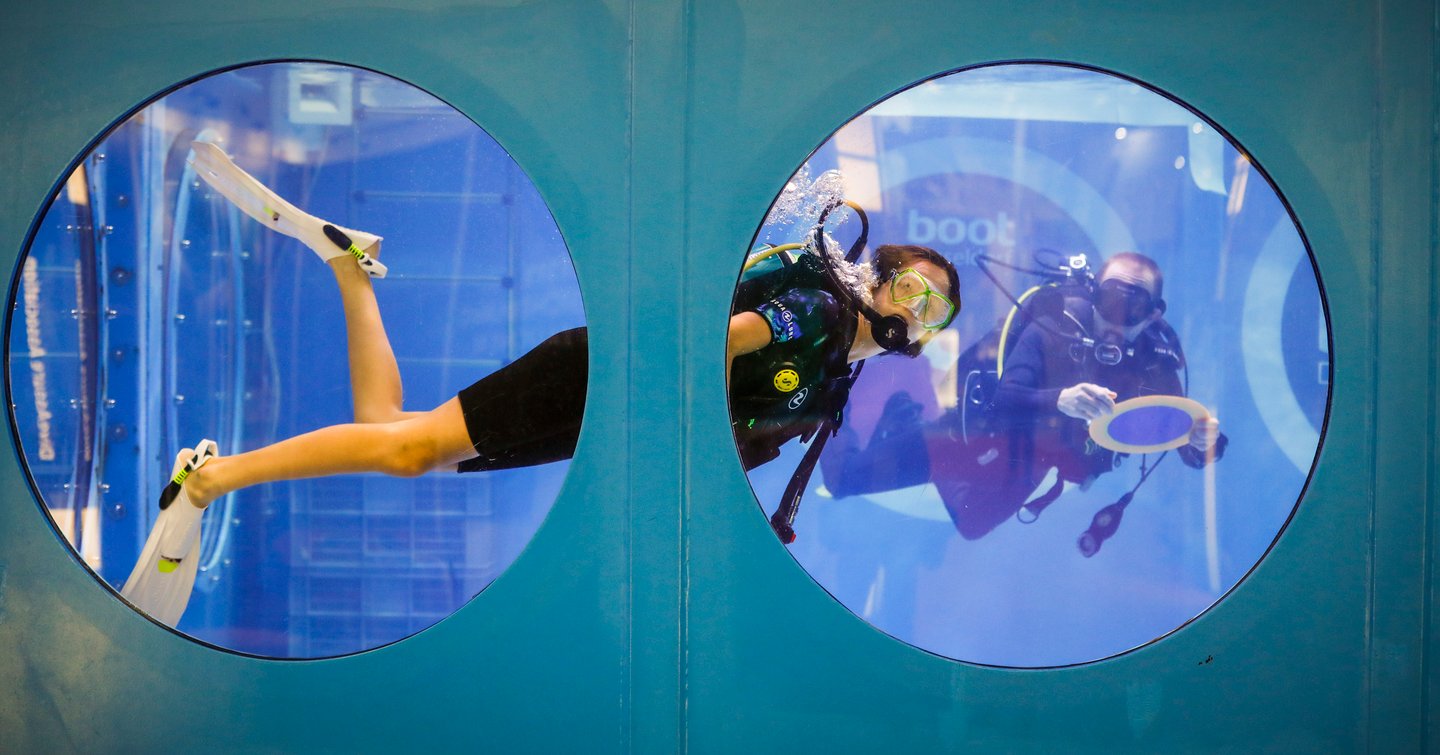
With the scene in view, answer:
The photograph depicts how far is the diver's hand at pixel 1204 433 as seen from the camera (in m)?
1.89

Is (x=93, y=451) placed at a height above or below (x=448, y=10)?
below

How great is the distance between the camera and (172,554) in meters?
1.89

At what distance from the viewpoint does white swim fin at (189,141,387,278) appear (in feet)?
6.08

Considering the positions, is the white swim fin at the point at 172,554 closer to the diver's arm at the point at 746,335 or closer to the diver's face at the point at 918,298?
the diver's arm at the point at 746,335

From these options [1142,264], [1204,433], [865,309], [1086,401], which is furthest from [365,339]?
[1204,433]

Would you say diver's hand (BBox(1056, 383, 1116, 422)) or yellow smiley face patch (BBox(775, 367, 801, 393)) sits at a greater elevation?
yellow smiley face patch (BBox(775, 367, 801, 393))

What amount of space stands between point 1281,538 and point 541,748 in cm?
167

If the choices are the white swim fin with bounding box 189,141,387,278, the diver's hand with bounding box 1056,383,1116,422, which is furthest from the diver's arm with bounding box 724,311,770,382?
the white swim fin with bounding box 189,141,387,278

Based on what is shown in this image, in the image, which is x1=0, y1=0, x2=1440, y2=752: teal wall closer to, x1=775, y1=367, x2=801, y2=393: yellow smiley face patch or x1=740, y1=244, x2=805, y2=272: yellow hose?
x1=740, y1=244, x2=805, y2=272: yellow hose


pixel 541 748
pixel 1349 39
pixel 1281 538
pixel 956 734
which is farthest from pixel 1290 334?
pixel 541 748

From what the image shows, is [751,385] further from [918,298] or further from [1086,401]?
[1086,401]

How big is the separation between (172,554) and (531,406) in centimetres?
82

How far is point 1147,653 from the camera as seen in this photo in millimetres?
1931

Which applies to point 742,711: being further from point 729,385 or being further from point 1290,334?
point 1290,334
